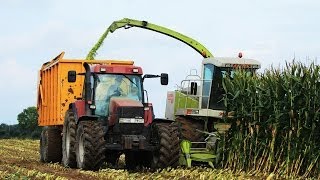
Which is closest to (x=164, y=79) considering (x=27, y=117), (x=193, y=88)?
(x=193, y=88)

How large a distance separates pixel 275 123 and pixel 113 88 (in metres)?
3.56

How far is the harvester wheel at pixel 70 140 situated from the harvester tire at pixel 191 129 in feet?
8.65

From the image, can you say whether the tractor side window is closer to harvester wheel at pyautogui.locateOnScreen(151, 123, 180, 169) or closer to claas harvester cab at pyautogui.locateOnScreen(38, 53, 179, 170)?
claas harvester cab at pyautogui.locateOnScreen(38, 53, 179, 170)

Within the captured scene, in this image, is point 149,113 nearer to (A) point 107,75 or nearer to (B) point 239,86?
(A) point 107,75

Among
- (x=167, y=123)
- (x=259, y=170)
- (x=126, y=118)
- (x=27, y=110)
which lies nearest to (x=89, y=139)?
(x=126, y=118)

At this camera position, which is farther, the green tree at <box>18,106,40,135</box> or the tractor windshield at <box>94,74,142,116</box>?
the green tree at <box>18,106,40,135</box>

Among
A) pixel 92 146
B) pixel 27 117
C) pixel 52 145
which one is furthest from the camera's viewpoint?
pixel 27 117

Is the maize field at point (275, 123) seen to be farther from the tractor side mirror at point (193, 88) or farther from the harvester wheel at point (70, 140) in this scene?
the harvester wheel at point (70, 140)

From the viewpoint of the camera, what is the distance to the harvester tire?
15398 millimetres

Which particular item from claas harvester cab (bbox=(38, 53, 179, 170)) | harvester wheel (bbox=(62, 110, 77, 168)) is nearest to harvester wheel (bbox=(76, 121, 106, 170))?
claas harvester cab (bbox=(38, 53, 179, 170))

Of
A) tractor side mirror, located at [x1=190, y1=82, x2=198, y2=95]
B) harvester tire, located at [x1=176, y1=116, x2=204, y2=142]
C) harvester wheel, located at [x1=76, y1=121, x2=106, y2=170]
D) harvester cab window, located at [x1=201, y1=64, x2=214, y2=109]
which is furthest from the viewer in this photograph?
tractor side mirror, located at [x1=190, y1=82, x2=198, y2=95]

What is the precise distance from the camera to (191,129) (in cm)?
1553

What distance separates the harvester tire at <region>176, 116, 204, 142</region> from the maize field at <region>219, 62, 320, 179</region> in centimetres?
85

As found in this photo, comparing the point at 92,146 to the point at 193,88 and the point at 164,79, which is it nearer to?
the point at 164,79
